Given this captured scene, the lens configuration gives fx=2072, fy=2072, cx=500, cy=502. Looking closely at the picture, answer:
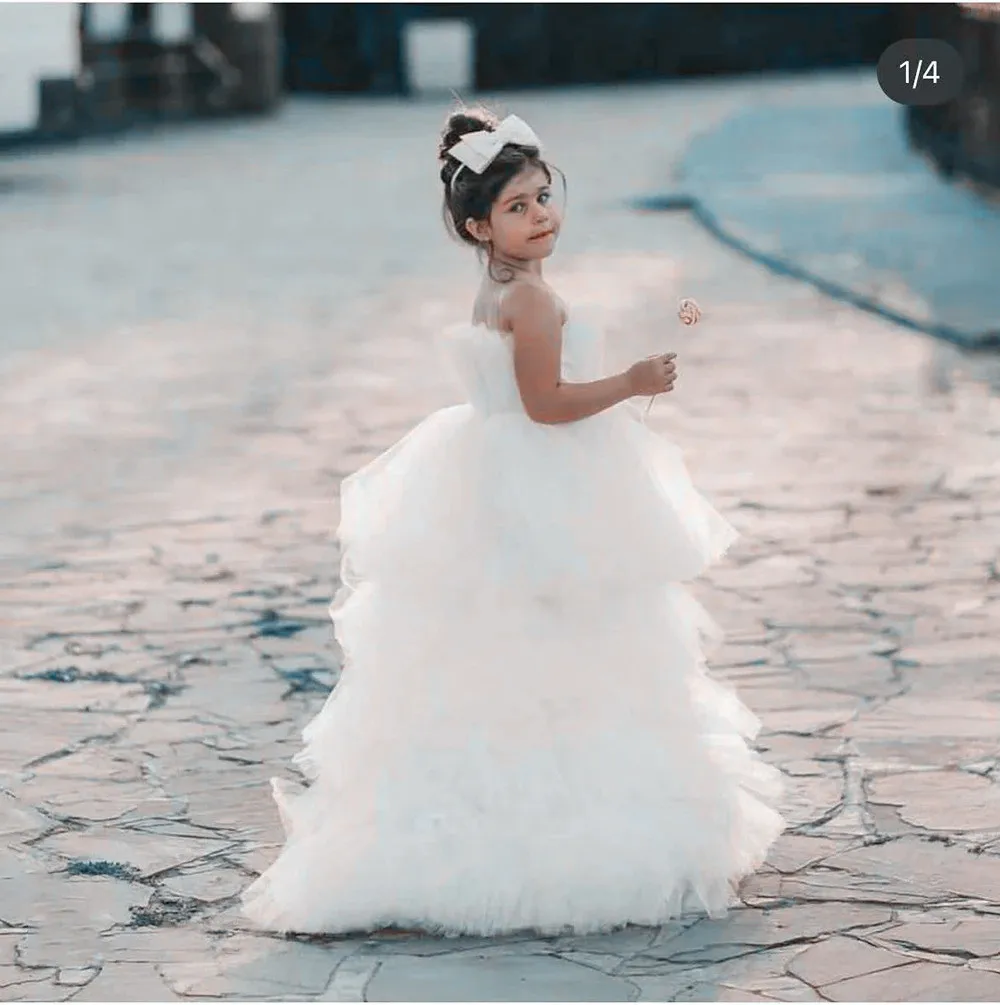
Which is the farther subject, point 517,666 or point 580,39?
point 580,39

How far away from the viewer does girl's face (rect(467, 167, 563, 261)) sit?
3.98m

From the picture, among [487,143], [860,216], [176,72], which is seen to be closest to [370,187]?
[860,216]

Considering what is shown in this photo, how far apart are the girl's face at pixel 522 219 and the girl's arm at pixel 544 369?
0.08 meters

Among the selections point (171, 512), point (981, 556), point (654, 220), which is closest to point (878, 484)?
point (981, 556)

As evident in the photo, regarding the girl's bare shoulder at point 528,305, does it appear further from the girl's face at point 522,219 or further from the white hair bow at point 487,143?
the white hair bow at point 487,143

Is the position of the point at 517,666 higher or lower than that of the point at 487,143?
lower

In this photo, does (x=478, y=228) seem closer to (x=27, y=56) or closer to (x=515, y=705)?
(x=515, y=705)

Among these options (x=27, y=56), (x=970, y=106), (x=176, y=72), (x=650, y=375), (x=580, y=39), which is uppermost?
(x=580, y=39)

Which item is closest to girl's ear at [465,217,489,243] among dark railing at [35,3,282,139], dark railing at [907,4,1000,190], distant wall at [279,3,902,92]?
dark railing at [907,4,1000,190]

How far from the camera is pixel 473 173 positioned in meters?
4.02

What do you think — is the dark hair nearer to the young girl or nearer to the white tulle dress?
the young girl

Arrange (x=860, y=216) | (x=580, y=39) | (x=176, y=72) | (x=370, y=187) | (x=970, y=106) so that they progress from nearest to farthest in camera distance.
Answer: (x=860, y=216) → (x=970, y=106) → (x=370, y=187) → (x=176, y=72) → (x=580, y=39)

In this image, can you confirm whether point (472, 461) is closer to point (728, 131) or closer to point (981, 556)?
point (981, 556)

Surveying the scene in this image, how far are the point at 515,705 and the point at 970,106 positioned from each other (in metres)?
13.9
